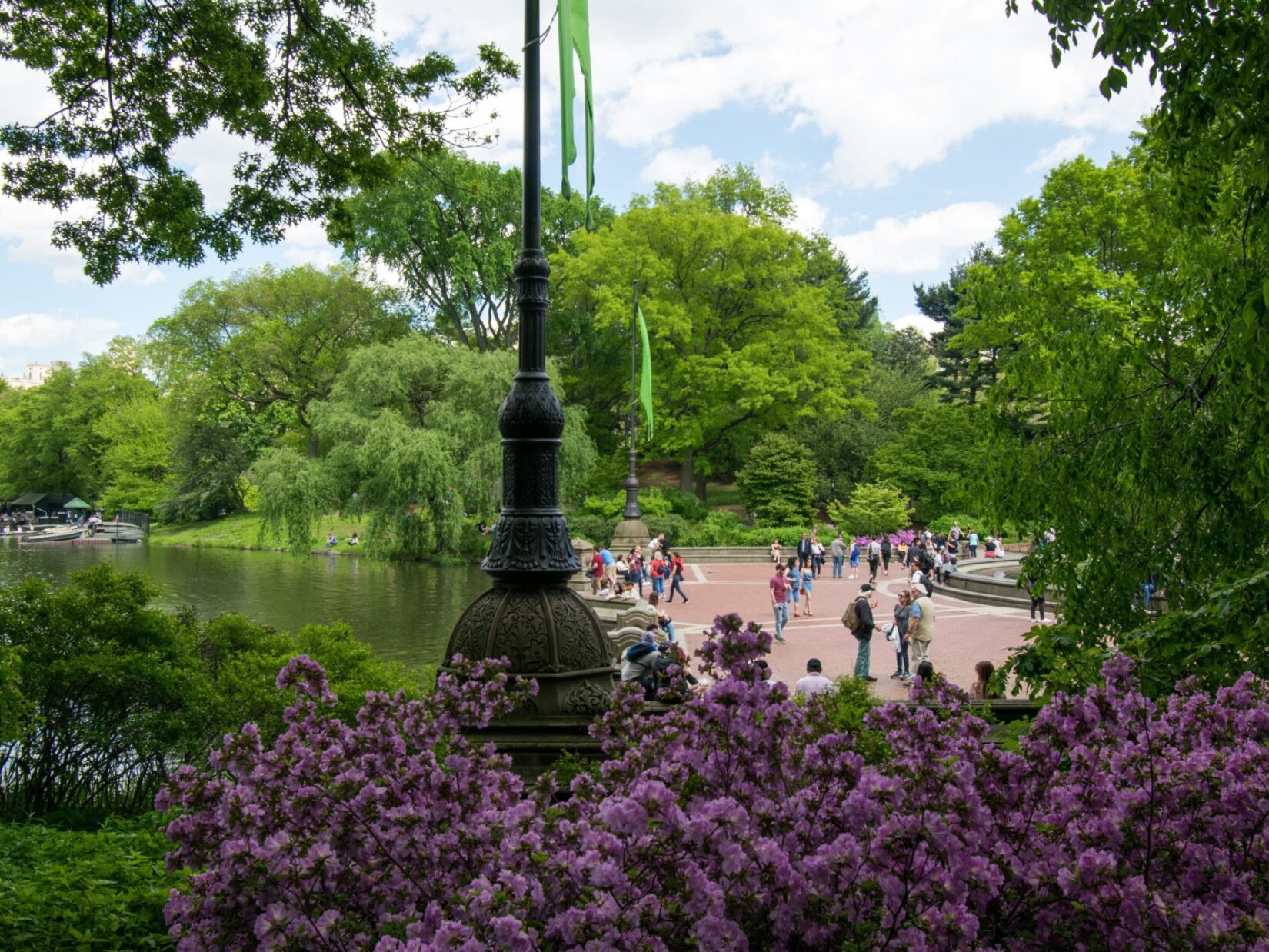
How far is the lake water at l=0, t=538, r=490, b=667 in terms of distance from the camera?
66.0ft

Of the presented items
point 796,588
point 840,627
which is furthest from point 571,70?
point 796,588

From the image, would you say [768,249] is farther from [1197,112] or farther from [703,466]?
[1197,112]

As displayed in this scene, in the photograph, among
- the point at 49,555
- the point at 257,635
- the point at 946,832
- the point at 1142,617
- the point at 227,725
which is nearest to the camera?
the point at 946,832

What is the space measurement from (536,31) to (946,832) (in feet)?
18.6

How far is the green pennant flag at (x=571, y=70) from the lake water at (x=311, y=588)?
8.39 metres

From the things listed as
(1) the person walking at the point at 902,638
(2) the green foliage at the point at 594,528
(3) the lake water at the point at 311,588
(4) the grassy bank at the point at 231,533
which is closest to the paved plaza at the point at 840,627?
(1) the person walking at the point at 902,638

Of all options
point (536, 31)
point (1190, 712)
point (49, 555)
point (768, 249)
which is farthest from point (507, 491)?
point (49, 555)

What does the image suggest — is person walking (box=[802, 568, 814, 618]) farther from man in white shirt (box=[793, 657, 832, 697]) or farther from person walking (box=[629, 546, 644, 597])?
man in white shirt (box=[793, 657, 832, 697])

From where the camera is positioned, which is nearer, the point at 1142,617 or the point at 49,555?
the point at 1142,617

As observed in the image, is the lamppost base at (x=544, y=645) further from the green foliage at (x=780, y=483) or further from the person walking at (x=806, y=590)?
the green foliage at (x=780, y=483)

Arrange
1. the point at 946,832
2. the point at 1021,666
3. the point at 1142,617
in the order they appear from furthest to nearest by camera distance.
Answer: the point at 1142,617
the point at 1021,666
the point at 946,832

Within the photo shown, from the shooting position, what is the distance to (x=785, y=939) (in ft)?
6.39

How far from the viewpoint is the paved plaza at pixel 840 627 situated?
14828mm

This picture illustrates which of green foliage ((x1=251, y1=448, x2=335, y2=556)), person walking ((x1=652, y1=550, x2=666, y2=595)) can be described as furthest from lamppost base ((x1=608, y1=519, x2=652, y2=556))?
person walking ((x1=652, y1=550, x2=666, y2=595))
